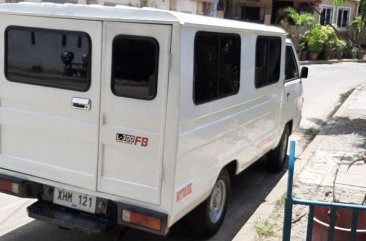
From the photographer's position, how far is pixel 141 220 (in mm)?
3928

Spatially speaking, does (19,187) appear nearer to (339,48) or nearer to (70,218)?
(70,218)

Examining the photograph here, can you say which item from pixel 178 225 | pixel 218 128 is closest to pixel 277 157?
pixel 178 225

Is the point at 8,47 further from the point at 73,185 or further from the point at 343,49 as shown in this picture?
the point at 343,49

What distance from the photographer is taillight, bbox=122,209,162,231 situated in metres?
3.88

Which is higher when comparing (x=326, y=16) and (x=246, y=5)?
(x=246, y=5)

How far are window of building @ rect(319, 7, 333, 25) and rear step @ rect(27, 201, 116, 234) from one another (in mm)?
35493

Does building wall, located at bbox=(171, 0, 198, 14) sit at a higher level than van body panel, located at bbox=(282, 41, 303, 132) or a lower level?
→ higher

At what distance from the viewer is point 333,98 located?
1533 centimetres

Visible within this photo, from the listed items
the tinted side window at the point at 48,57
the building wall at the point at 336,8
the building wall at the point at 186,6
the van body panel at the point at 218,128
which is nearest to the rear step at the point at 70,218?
the van body panel at the point at 218,128

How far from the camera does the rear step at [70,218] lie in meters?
4.11

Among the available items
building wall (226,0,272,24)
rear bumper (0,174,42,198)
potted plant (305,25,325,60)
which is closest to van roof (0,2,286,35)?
rear bumper (0,174,42,198)

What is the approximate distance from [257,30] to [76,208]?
8.99 feet

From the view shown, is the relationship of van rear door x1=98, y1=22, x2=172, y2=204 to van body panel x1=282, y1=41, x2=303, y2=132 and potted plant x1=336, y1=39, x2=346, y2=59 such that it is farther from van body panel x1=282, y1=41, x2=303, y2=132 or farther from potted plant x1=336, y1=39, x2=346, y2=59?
potted plant x1=336, y1=39, x2=346, y2=59

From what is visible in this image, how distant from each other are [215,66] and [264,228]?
183 centimetres
